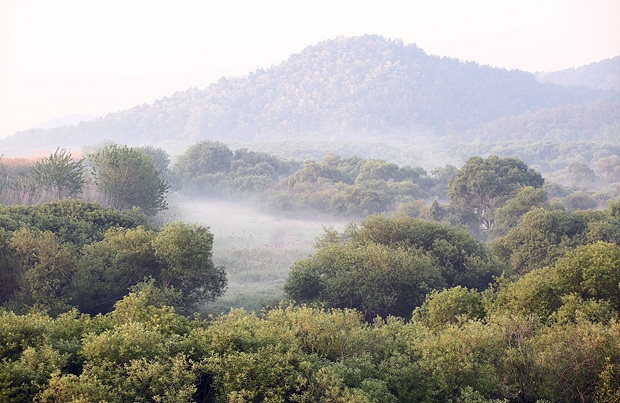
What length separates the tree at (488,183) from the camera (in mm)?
50125

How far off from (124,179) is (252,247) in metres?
14.1

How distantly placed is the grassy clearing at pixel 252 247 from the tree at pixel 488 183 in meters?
16.7

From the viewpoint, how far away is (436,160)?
179875 mm

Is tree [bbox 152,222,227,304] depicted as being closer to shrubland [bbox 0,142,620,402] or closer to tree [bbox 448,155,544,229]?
shrubland [bbox 0,142,620,402]

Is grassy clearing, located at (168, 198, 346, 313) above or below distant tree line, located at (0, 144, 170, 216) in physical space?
below

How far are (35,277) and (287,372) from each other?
15.3 m

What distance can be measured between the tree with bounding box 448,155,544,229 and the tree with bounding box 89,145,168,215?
3693 cm

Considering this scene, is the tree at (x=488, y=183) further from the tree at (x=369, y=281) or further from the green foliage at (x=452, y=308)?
the green foliage at (x=452, y=308)

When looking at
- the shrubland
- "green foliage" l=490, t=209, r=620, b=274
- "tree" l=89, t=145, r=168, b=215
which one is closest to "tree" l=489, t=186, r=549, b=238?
the shrubland

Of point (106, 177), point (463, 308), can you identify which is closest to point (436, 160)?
point (106, 177)

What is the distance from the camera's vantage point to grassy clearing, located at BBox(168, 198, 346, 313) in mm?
28570

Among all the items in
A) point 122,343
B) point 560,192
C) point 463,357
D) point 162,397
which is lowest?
point 560,192

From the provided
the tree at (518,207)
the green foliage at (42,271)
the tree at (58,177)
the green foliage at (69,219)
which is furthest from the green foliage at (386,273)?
the tree at (58,177)

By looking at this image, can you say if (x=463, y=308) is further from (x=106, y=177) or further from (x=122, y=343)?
(x=106, y=177)
